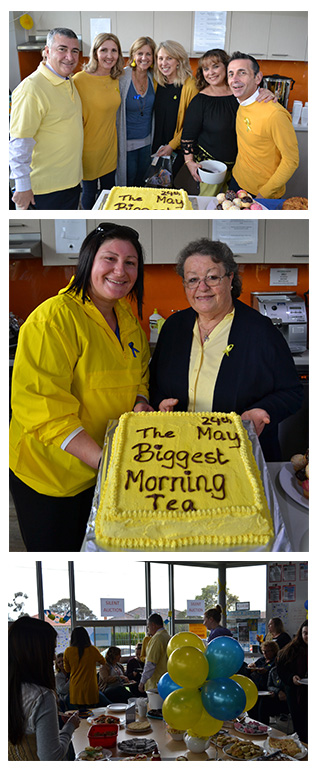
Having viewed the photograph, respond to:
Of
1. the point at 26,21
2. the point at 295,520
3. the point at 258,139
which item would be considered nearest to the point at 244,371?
the point at 295,520

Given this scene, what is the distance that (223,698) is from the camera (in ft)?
2.89

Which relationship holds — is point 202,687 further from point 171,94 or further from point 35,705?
point 171,94

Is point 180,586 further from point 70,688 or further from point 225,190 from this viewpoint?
point 225,190

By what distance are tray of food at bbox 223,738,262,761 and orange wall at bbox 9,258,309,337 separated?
87cm

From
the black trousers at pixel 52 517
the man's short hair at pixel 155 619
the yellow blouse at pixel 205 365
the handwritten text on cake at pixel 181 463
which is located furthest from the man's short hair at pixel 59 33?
the man's short hair at pixel 155 619

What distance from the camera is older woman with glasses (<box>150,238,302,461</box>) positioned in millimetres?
1092

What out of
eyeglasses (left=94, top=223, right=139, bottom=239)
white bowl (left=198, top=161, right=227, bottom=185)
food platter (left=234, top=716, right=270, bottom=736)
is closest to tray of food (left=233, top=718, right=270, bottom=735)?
Result: food platter (left=234, top=716, right=270, bottom=736)

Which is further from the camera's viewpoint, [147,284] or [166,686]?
[147,284]

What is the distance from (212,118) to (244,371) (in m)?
0.52

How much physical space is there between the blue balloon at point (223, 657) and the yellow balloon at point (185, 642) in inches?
0.6

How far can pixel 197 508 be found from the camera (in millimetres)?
827

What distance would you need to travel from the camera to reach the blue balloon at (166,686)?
3.00ft
